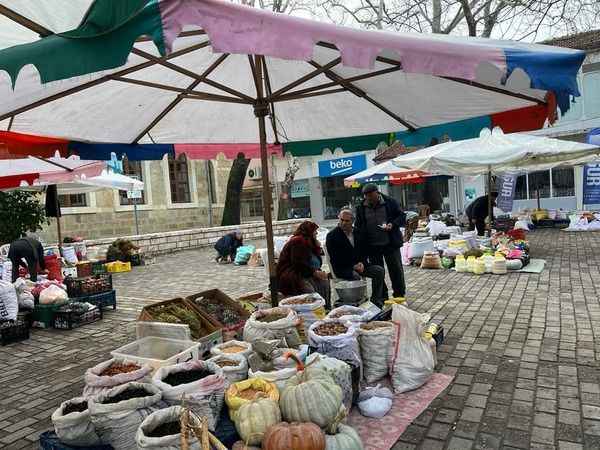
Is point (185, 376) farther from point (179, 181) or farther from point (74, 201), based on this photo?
point (179, 181)

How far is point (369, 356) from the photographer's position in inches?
152

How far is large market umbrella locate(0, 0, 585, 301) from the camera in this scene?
2031 mm

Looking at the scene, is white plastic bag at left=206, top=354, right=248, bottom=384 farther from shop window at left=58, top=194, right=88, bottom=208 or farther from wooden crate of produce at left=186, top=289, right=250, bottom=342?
shop window at left=58, top=194, right=88, bottom=208

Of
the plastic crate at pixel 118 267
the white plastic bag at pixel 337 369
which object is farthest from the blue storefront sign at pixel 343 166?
the white plastic bag at pixel 337 369

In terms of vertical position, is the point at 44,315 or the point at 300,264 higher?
the point at 300,264

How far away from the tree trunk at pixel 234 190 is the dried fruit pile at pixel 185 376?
17.6m

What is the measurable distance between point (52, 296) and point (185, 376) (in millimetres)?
5082

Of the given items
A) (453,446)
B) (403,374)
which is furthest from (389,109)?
(453,446)

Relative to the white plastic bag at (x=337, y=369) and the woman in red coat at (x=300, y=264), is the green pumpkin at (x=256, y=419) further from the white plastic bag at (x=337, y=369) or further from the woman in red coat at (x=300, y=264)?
the woman in red coat at (x=300, y=264)

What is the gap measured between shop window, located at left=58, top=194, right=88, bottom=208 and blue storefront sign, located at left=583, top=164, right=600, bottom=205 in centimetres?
2069

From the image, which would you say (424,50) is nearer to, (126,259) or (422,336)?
(422,336)

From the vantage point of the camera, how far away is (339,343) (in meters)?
3.54

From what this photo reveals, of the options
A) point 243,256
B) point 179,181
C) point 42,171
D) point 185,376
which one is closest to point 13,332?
point 42,171

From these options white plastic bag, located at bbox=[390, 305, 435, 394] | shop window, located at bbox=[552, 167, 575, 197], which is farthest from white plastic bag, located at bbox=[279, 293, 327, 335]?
shop window, located at bbox=[552, 167, 575, 197]
